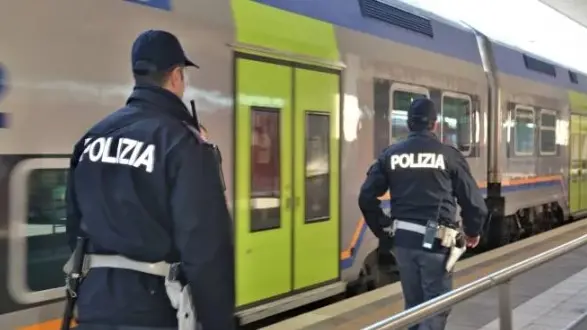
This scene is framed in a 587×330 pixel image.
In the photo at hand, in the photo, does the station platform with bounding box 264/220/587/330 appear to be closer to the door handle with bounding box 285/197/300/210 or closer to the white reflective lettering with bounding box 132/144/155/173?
the door handle with bounding box 285/197/300/210

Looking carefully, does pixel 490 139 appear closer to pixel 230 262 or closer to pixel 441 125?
pixel 441 125

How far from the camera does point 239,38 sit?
5.48 meters

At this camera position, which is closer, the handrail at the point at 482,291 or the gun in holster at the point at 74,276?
the gun in holster at the point at 74,276

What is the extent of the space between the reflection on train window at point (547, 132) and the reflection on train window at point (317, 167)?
24.7ft

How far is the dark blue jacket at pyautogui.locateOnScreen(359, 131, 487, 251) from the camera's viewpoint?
461 cm

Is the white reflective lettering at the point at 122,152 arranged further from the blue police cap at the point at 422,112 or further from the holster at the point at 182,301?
the blue police cap at the point at 422,112

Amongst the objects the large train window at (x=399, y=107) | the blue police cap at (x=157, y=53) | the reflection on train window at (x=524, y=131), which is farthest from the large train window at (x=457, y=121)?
the blue police cap at (x=157, y=53)

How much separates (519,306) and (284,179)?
1918 millimetres

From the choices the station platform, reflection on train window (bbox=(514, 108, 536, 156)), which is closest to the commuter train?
the station platform

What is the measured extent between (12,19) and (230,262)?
1.90m

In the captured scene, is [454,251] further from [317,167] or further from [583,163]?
[583,163]

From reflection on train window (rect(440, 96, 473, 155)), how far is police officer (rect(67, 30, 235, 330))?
6624 mm

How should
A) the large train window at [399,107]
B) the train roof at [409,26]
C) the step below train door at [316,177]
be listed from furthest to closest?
the large train window at [399,107] < the train roof at [409,26] < the step below train door at [316,177]

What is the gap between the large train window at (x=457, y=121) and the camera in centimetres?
897
